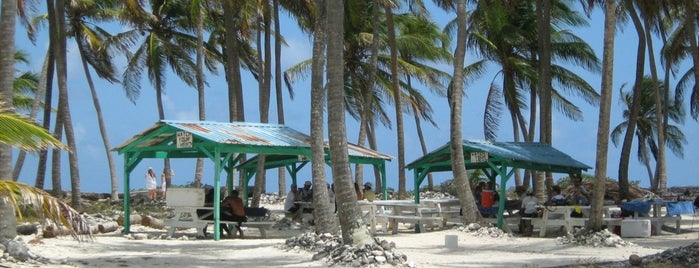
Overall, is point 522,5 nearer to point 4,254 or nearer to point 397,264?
point 397,264

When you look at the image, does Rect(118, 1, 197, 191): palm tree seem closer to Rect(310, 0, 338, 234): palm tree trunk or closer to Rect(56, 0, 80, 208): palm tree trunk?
Rect(56, 0, 80, 208): palm tree trunk

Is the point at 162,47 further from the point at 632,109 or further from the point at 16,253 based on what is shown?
the point at 16,253

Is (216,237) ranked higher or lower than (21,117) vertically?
lower

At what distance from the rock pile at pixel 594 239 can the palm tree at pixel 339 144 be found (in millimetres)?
4463

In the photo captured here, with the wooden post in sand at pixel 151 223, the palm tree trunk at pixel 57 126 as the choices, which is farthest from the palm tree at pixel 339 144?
the palm tree trunk at pixel 57 126

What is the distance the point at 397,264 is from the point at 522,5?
20976mm

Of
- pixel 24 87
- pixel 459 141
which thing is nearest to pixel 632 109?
pixel 459 141

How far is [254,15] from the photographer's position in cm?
3153

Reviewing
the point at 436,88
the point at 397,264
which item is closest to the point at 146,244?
the point at 397,264

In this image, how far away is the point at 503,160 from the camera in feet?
66.7

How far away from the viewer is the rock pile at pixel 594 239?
52.6 feet

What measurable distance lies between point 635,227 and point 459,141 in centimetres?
401

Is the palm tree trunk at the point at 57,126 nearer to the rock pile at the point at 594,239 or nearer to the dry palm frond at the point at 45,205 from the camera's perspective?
the rock pile at the point at 594,239

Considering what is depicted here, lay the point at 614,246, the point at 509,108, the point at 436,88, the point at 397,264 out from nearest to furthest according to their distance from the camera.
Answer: the point at 397,264 → the point at 614,246 → the point at 509,108 → the point at 436,88
